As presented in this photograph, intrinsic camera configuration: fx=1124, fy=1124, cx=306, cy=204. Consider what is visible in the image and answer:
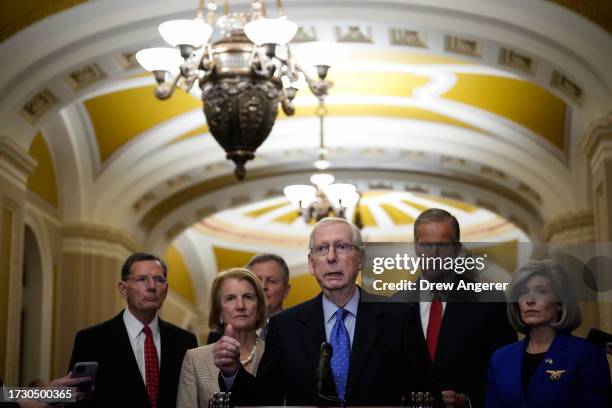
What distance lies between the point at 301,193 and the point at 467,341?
912 cm

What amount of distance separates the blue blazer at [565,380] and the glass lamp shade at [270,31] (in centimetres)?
404

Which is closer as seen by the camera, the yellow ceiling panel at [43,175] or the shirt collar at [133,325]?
the shirt collar at [133,325]

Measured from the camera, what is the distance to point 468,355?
4199 mm

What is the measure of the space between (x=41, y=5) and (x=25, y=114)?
174 centimetres

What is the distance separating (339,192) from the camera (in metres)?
13.2

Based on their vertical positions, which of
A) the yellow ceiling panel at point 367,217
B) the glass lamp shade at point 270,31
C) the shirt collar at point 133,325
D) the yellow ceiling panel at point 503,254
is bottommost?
the shirt collar at point 133,325

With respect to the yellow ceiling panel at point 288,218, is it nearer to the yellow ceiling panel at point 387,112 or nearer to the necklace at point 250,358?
the yellow ceiling panel at point 387,112

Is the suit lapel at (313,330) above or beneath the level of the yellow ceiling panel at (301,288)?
beneath

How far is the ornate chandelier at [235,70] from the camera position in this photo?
7.50 meters

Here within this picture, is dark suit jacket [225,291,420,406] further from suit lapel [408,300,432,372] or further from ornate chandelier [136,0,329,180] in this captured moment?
ornate chandelier [136,0,329,180]

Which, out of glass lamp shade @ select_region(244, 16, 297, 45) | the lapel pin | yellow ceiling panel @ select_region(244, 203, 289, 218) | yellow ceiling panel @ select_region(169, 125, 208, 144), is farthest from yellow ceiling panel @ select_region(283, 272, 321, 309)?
the lapel pin

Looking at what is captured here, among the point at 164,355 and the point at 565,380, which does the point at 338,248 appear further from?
the point at 164,355

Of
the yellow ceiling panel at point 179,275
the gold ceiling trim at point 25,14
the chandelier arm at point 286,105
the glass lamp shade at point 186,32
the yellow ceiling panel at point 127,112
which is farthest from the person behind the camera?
the yellow ceiling panel at point 179,275

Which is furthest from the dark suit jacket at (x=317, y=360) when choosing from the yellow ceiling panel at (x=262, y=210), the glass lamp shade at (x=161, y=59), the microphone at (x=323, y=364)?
the yellow ceiling panel at (x=262, y=210)
